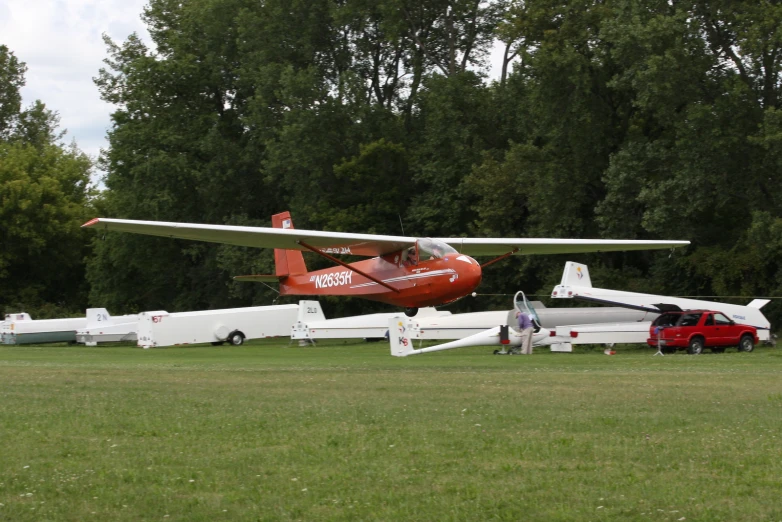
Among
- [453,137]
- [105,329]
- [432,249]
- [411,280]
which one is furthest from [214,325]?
[432,249]

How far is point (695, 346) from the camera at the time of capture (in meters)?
28.1

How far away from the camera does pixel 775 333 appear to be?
35000 mm

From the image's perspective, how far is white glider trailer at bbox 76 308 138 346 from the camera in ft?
135

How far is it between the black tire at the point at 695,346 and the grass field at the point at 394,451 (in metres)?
12.4

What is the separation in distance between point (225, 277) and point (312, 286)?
26.2 metres

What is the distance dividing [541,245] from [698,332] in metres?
5.28

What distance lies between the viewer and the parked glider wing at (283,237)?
76.0 feet

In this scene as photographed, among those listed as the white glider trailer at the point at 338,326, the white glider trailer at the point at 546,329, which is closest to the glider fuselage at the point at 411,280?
the white glider trailer at the point at 546,329

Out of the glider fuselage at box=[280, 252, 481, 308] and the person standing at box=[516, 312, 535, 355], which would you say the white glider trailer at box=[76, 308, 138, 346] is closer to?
the glider fuselage at box=[280, 252, 481, 308]

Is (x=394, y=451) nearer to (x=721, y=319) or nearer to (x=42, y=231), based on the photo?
(x=721, y=319)

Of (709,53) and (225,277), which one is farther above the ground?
(709,53)

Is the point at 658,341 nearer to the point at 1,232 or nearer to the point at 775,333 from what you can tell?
the point at 775,333

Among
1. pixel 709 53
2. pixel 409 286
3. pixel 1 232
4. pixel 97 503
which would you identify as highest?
pixel 709 53

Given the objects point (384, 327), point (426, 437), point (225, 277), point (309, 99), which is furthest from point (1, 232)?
point (426, 437)
